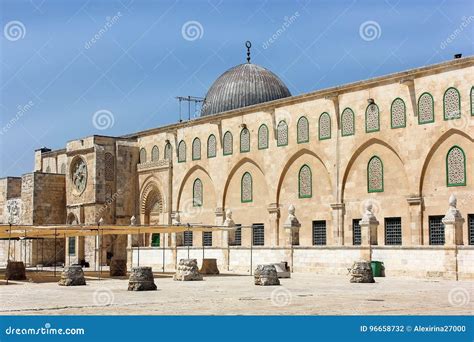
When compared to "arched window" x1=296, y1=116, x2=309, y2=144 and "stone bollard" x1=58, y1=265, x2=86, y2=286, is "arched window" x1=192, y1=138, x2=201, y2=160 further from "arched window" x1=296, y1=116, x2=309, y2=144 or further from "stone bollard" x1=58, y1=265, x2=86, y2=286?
"stone bollard" x1=58, y1=265, x2=86, y2=286

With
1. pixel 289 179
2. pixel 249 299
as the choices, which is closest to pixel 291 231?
pixel 289 179

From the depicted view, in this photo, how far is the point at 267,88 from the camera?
137ft

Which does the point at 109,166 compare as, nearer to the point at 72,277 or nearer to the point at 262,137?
the point at 262,137

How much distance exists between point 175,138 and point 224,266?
406 inches

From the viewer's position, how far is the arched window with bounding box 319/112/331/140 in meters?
31.9

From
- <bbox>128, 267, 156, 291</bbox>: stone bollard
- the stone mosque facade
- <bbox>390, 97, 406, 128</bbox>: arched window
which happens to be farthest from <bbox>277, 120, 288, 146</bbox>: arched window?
<bbox>128, 267, 156, 291</bbox>: stone bollard

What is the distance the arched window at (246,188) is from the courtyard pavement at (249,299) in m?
14.0

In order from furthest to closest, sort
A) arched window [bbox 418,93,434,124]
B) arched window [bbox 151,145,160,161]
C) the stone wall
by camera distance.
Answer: arched window [bbox 151,145,160,161], arched window [bbox 418,93,434,124], the stone wall

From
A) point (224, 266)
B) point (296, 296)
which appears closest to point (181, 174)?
point (224, 266)

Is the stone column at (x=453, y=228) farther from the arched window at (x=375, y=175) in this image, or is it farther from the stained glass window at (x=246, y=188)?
the stained glass window at (x=246, y=188)

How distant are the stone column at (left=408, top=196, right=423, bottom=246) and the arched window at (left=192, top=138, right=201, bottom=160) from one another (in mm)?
13781

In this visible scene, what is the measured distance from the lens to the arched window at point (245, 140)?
35906 mm

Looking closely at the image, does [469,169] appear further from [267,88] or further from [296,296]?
[267,88]

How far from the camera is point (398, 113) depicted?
95.5ft
